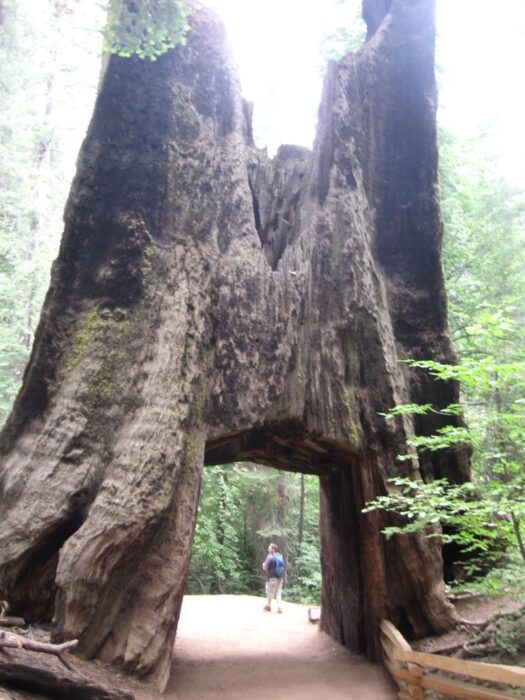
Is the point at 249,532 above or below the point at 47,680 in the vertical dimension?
above

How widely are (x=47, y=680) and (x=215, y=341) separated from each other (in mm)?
4935

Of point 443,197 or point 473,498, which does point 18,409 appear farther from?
point 443,197

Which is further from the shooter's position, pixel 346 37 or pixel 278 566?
pixel 346 37

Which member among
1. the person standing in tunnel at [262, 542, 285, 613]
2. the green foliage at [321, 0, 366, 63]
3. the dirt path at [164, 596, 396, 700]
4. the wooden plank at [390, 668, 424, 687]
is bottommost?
the dirt path at [164, 596, 396, 700]

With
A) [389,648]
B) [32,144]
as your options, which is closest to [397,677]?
[389,648]

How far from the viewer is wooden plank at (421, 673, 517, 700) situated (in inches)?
180

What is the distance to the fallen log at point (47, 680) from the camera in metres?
4.23

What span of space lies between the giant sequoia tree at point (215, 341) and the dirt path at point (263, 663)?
0.63 m

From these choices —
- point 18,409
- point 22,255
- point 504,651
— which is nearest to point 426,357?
point 504,651

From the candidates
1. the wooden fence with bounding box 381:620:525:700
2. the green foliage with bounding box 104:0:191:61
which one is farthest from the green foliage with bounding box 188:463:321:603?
the green foliage with bounding box 104:0:191:61

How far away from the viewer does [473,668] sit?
4699mm

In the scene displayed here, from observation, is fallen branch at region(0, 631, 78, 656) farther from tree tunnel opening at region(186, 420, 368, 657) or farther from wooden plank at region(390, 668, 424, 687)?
wooden plank at region(390, 668, 424, 687)

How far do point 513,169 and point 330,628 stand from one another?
15.0m

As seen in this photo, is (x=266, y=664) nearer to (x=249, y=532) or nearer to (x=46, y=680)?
(x=46, y=680)
